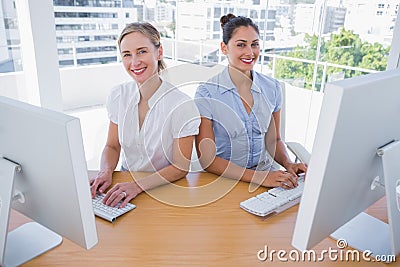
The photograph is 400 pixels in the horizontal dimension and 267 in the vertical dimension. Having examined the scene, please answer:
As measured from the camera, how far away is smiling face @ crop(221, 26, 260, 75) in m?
1.56

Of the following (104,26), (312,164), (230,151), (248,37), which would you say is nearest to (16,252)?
(312,164)

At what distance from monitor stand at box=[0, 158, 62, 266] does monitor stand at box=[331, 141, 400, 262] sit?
792 mm

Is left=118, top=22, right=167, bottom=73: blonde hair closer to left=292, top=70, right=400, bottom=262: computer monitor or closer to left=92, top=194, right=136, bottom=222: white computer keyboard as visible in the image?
left=92, top=194, right=136, bottom=222: white computer keyboard

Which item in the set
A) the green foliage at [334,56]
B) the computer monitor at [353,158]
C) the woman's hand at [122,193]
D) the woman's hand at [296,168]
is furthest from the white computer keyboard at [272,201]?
the green foliage at [334,56]

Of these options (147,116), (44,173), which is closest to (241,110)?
(147,116)

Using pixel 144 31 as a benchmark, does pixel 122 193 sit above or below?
below

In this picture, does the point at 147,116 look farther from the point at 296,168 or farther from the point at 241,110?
the point at 296,168

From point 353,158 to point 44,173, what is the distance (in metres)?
0.63

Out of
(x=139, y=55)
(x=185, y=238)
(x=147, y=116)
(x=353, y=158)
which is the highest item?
(x=139, y=55)

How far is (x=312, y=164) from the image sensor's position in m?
0.65

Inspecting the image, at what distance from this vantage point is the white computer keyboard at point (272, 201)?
1.08 metres

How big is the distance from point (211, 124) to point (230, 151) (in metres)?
0.18

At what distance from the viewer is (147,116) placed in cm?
142

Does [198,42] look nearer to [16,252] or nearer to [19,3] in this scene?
[19,3]
